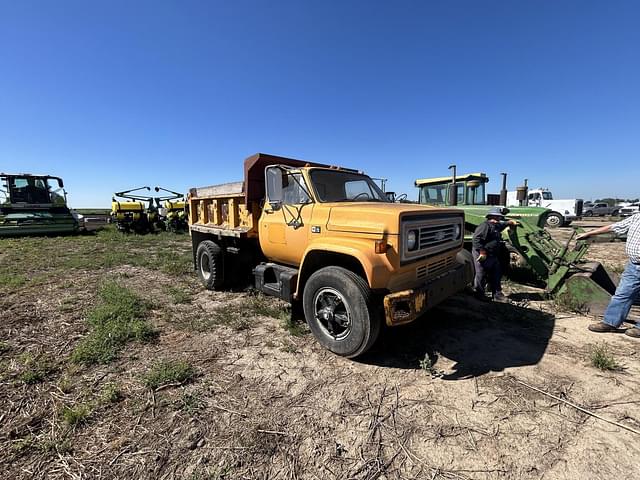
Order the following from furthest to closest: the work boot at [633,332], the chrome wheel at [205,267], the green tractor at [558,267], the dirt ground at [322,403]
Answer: the chrome wheel at [205,267] → the green tractor at [558,267] → the work boot at [633,332] → the dirt ground at [322,403]

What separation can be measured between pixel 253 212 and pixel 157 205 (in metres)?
15.1

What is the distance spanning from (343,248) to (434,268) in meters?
1.32

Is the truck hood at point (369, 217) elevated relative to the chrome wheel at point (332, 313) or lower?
elevated

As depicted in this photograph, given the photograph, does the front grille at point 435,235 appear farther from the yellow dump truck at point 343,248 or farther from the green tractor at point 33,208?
the green tractor at point 33,208

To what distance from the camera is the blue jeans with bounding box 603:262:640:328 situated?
12.6 ft

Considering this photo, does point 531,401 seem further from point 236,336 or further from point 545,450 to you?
point 236,336

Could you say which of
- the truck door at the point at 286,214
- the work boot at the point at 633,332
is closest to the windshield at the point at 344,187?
the truck door at the point at 286,214

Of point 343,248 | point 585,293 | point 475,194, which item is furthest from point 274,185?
point 475,194

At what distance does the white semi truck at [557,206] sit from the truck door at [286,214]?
2112 centimetres

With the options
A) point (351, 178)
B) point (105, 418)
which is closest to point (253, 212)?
point (351, 178)

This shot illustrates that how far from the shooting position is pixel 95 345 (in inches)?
140

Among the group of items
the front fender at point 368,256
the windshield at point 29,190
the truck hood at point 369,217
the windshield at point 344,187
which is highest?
the windshield at point 29,190

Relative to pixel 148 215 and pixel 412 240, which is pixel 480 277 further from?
pixel 148 215

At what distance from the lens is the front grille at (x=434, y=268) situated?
3.57 metres
